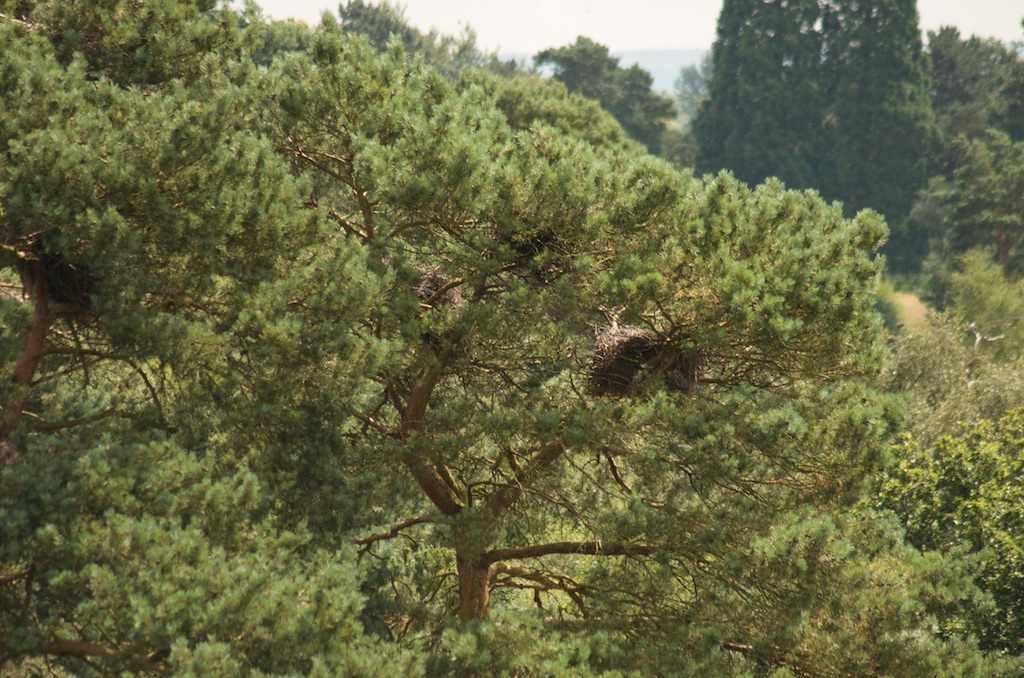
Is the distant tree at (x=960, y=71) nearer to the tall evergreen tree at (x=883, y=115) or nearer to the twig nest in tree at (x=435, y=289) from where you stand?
the tall evergreen tree at (x=883, y=115)

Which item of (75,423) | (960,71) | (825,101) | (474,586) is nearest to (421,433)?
(474,586)

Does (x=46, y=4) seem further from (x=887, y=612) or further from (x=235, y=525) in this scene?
(x=887, y=612)

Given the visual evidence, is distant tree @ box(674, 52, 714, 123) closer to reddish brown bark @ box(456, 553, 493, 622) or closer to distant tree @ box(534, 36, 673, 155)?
distant tree @ box(534, 36, 673, 155)

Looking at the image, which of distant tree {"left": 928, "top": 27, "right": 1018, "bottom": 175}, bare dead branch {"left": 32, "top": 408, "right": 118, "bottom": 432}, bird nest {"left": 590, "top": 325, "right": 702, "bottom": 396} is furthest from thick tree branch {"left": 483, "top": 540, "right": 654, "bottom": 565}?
distant tree {"left": 928, "top": 27, "right": 1018, "bottom": 175}

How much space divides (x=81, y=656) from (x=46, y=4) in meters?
5.36

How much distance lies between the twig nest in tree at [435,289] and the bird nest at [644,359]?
142cm

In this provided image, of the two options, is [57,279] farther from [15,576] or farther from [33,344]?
[15,576]

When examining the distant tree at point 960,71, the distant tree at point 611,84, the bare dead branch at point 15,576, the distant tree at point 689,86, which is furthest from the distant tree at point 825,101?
the distant tree at point 689,86

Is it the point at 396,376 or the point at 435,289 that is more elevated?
the point at 435,289

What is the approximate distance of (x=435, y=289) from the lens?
9.91 metres

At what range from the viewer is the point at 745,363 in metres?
9.58

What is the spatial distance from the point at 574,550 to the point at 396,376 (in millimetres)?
2405

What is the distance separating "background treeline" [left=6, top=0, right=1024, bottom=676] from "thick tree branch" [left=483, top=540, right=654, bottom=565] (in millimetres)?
35

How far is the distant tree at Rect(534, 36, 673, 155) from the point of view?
222ft
